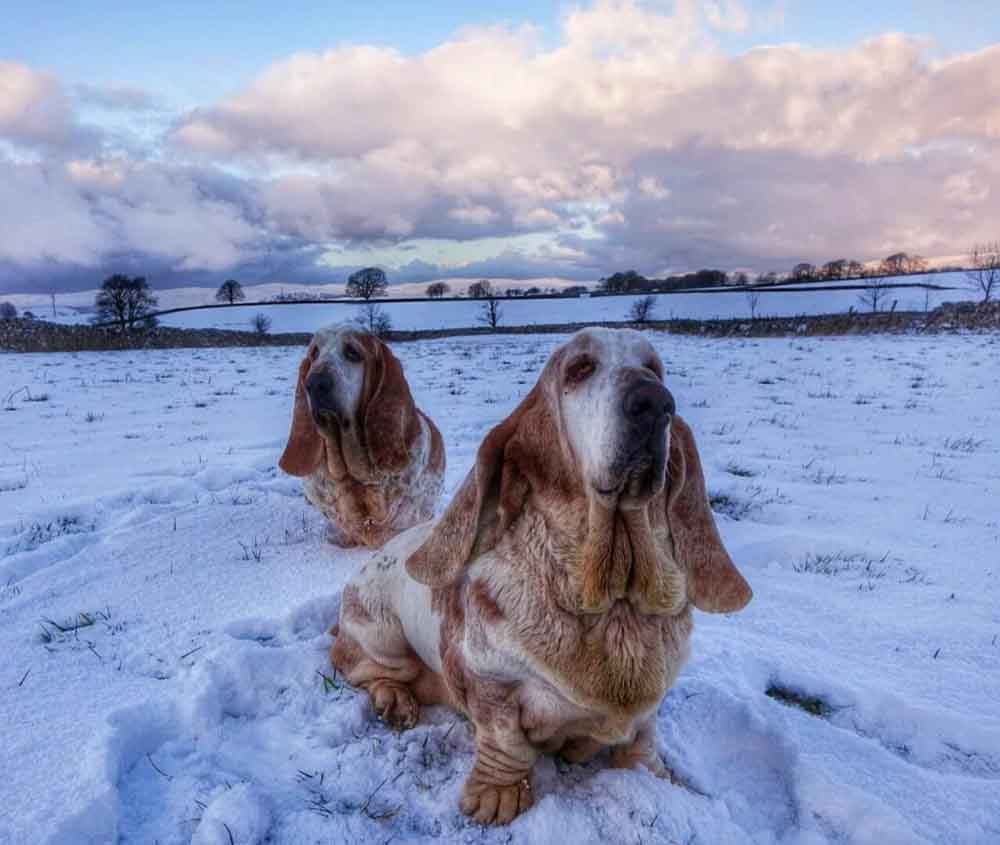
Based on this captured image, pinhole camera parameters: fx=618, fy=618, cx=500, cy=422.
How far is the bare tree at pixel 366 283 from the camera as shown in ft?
122

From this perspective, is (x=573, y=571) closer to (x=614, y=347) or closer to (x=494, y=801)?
(x=614, y=347)

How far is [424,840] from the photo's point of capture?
1859mm

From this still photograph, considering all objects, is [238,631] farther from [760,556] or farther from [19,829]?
[760,556]

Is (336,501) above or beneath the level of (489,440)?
beneath

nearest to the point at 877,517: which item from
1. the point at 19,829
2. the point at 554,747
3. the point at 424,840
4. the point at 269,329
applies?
the point at 554,747

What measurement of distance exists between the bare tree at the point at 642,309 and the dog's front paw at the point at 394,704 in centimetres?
3485

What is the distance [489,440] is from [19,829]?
1725 mm

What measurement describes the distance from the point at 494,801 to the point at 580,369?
1356mm

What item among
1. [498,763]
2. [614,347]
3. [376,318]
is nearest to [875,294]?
[376,318]

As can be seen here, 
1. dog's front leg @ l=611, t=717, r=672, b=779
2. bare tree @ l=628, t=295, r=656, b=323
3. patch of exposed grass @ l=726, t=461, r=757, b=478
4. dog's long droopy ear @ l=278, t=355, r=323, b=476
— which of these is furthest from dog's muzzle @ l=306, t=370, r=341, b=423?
bare tree @ l=628, t=295, r=656, b=323

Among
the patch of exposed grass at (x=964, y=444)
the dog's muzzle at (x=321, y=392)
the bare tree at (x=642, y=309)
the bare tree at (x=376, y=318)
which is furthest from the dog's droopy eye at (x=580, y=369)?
the bare tree at (x=642, y=309)

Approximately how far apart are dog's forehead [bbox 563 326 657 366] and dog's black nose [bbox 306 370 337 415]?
86.6 inches

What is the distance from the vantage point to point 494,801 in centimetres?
191

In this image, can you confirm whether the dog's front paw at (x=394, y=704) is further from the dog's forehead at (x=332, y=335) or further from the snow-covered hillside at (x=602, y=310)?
the snow-covered hillside at (x=602, y=310)
